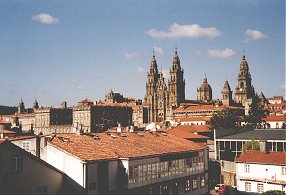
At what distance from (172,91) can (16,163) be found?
13846cm

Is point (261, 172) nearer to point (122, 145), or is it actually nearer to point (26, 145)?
point (122, 145)

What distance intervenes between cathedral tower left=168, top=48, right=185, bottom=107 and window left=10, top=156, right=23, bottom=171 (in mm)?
134199

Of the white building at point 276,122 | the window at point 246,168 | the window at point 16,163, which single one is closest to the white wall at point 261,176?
the window at point 246,168

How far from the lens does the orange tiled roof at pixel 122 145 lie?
3045cm

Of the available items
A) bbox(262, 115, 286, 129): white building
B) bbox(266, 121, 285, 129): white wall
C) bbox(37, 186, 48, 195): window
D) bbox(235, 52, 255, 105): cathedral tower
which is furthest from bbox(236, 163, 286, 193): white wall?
bbox(235, 52, 255, 105): cathedral tower

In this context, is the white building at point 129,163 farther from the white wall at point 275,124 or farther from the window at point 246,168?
the white wall at point 275,124

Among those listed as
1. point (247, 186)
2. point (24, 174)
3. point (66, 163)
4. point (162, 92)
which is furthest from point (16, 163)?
point (162, 92)

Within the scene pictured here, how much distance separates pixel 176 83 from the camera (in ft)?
535

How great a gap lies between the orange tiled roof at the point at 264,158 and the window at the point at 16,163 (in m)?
25.3

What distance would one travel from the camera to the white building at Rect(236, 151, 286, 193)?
39562mm

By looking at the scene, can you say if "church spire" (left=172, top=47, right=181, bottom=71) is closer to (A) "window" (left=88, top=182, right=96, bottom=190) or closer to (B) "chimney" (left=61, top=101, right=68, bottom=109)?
(B) "chimney" (left=61, top=101, right=68, bottom=109)

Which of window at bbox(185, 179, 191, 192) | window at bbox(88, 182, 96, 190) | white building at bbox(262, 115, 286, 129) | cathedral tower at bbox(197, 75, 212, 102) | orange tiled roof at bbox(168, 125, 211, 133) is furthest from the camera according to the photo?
cathedral tower at bbox(197, 75, 212, 102)

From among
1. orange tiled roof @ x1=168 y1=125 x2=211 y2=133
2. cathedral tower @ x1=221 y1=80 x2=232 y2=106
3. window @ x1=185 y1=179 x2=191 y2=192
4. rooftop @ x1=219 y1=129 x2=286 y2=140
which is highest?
cathedral tower @ x1=221 y1=80 x2=232 y2=106

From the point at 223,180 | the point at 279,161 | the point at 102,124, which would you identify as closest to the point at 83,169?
the point at 279,161
